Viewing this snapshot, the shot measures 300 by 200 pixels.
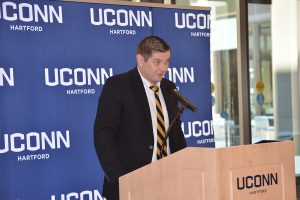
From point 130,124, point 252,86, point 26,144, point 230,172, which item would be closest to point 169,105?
point 130,124

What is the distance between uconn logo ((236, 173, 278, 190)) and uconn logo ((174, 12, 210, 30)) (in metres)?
2.65

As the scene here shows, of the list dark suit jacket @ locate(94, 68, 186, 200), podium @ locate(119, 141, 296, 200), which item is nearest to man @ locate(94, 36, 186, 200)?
dark suit jacket @ locate(94, 68, 186, 200)

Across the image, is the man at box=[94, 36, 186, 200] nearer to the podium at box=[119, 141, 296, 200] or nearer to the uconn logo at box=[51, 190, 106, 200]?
the podium at box=[119, 141, 296, 200]

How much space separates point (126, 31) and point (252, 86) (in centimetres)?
291

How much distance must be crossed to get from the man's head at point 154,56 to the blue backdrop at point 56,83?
1.29 metres

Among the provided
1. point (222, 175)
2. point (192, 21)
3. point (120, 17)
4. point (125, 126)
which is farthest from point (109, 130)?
point (192, 21)

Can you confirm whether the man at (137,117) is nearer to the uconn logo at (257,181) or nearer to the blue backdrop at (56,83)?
the uconn logo at (257,181)

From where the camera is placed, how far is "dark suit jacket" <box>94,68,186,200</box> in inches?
116

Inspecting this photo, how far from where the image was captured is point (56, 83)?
4.18 meters

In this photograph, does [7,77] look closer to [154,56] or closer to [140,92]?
[140,92]

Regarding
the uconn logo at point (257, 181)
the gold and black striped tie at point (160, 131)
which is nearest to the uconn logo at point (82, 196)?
the gold and black striped tie at point (160, 131)

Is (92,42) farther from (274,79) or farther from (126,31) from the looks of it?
(274,79)

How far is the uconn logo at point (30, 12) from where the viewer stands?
3.97 m

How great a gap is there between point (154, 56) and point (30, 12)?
1.47 metres
